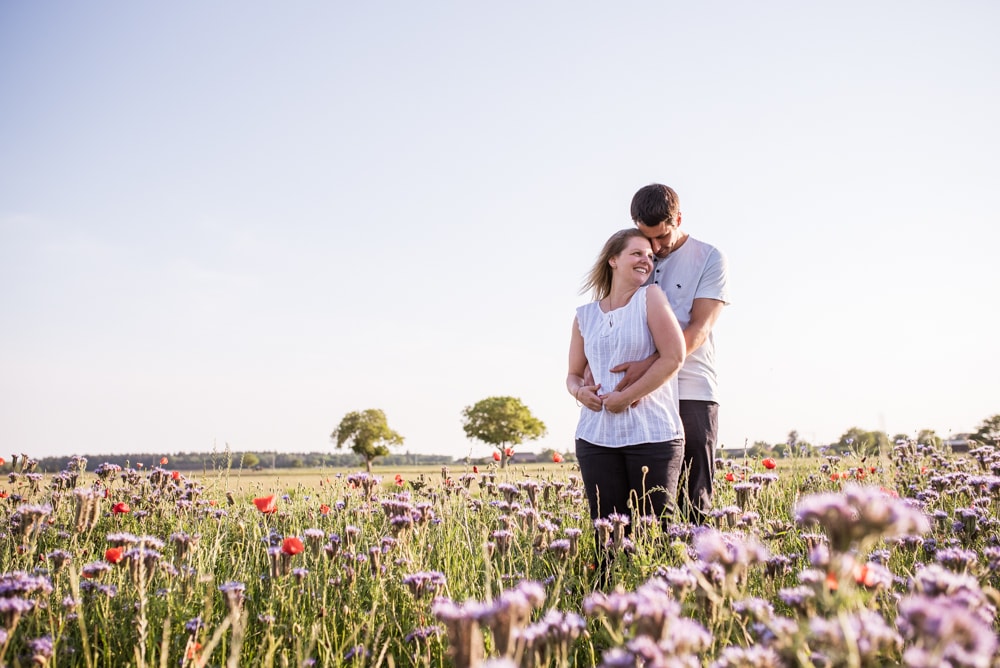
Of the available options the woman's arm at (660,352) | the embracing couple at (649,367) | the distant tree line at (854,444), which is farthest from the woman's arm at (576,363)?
the distant tree line at (854,444)

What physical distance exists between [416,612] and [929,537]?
300 cm

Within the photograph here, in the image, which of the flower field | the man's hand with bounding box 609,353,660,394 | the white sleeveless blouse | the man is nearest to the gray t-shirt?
the man

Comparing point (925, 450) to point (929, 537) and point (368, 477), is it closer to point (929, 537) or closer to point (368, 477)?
point (929, 537)

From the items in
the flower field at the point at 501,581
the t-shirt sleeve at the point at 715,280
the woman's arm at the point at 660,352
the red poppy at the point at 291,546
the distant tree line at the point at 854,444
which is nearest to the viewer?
the flower field at the point at 501,581

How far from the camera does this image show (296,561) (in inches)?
151

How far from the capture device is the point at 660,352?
379 centimetres

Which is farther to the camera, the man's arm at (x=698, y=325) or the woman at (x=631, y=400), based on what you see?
the man's arm at (x=698, y=325)

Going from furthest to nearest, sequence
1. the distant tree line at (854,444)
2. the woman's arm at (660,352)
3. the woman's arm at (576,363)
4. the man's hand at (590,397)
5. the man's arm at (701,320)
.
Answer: the distant tree line at (854,444) < the woman's arm at (576,363) < the man's arm at (701,320) < the man's hand at (590,397) < the woman's arm at (660,352)

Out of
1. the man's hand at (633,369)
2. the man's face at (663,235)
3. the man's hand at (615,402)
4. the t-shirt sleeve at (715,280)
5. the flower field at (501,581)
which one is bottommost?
the flower field at (501,581)

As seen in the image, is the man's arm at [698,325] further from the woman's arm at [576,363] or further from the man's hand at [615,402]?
the woman's arm at [576,363]

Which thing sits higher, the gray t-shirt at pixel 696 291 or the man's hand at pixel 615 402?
the gray t-shirt at pixel 696 291

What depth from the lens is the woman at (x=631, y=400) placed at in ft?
12.4

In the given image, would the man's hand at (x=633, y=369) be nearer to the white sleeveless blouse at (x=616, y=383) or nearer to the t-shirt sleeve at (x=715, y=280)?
the white sleeveless blouse at (x=616, y=383)

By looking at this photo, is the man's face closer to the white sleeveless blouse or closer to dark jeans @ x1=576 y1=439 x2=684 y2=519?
the white sleeveless blouse
